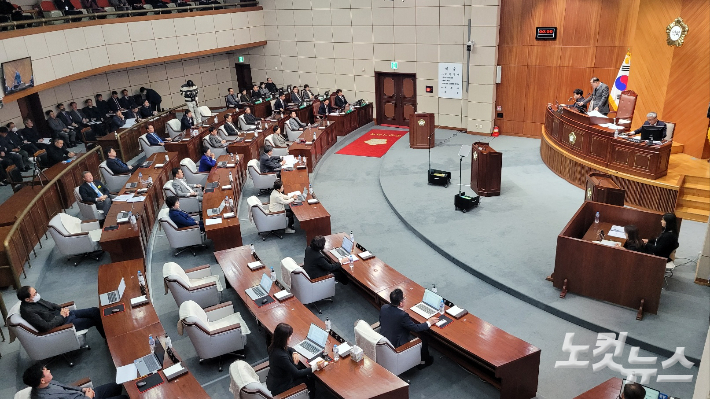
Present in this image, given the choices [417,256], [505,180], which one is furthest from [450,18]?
[417,256]

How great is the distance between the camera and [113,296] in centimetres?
682

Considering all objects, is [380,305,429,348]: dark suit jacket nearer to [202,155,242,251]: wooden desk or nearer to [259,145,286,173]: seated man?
[202,155,242,251]: wooden desk

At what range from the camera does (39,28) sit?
12.1m

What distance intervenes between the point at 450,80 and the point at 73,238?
36.8 feet

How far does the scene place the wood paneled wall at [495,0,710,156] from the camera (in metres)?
10.3

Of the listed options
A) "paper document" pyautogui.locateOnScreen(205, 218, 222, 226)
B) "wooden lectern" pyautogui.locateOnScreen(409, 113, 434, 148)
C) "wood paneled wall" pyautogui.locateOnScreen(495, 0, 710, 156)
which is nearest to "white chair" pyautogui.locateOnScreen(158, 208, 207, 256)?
"paper document" pyautogui.locateOnScreen(205, 218, 222, 226)

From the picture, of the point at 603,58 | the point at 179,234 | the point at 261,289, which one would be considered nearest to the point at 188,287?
the point at 261,289

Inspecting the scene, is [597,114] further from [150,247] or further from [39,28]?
[39,28]

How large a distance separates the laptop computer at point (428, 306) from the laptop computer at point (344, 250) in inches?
68.5

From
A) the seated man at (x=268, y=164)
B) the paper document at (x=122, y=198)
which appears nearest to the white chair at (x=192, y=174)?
the seated man at (x=268, y=164)

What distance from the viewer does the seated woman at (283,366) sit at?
5.09m

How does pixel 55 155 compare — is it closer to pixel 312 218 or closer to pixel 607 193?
pixel 312 218

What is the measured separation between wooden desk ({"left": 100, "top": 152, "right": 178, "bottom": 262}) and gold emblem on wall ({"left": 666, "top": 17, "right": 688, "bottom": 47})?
10.9m

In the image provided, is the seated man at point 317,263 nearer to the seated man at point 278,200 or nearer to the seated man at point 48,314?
the seated man at point 278,200
